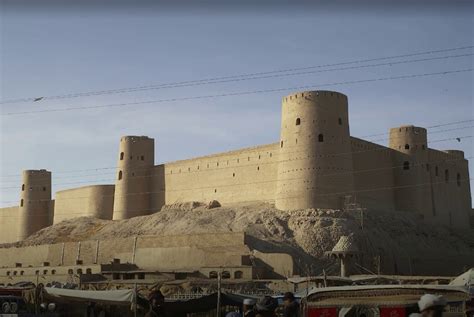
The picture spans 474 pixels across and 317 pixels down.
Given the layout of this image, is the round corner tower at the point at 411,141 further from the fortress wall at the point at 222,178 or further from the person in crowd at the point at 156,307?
the person in crowd at the point at 156,307

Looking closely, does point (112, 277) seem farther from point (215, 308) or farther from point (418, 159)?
point (418, 159)

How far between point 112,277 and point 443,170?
78.2 ft

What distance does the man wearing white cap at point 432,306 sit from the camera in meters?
5.12

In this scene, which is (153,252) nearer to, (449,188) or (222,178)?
(222,178)

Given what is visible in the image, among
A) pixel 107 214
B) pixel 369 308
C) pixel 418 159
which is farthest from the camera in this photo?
pixel 107 214

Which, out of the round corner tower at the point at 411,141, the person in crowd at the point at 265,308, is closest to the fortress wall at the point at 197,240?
the round corner tower at the point at 411,141

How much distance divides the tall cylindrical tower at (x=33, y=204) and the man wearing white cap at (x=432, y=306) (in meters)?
50.7

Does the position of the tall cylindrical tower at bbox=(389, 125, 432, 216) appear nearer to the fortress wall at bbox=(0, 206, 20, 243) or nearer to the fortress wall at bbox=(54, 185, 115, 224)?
the fortress wall at bbox=(54, 185, 115, 224)

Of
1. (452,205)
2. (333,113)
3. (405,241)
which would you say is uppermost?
(333,113)

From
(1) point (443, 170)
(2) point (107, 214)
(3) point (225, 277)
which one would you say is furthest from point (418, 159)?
(2) point (107, 214)

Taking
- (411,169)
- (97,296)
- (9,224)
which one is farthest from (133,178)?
(97,296)

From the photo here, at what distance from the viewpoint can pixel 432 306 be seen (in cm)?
515

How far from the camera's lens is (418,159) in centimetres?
4066

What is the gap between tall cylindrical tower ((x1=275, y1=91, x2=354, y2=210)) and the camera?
112 feet
